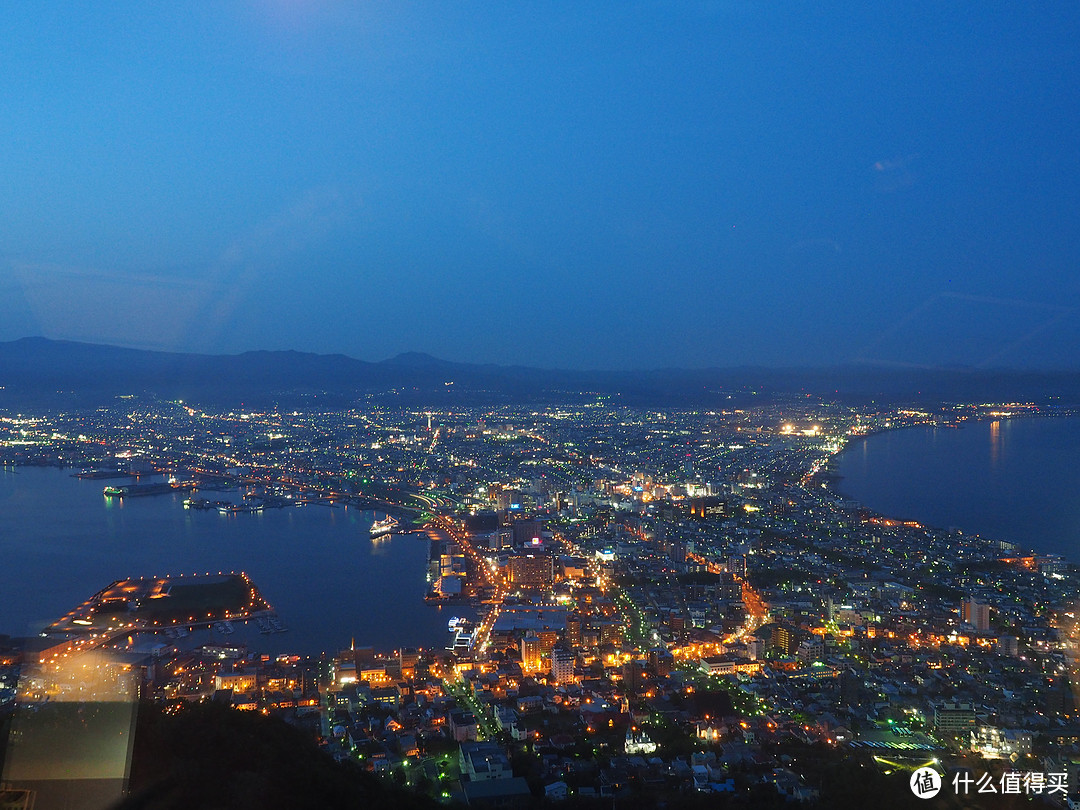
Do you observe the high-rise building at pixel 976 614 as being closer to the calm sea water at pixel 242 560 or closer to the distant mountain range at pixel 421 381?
the calm sea water at pixel 242 560

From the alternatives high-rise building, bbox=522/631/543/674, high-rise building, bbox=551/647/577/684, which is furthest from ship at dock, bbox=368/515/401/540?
high-rise building, bbox=551/647/577/684

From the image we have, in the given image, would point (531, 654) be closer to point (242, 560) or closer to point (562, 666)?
point (562, 666)

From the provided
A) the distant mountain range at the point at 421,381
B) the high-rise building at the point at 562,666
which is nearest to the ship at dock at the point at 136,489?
the high-rise building at the point at 562,666

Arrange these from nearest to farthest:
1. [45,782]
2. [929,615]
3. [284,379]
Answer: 1. [45,782]
2. [929,615]
3. [284,379]

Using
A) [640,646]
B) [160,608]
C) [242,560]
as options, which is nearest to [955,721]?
[640,646]

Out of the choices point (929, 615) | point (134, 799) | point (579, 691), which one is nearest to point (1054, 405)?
point (929, 615)

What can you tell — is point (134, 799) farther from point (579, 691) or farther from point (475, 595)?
point (475, 595)

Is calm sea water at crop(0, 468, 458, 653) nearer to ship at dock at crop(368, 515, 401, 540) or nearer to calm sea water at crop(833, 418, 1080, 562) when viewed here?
ship at dock at crop(368, 515, 401, 540)
